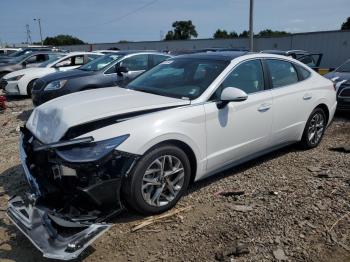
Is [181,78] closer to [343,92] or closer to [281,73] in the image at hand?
[281,73]

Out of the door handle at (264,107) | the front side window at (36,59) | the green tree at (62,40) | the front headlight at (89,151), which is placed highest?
the green tree at (62,40)

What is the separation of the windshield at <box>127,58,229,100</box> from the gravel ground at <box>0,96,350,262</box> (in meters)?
1.20

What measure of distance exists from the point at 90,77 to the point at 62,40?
93.2 meters

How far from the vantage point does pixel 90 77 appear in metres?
8.69

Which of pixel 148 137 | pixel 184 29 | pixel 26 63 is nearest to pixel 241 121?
pixel 148 137

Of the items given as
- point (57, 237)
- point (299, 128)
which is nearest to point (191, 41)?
point (299, 128)

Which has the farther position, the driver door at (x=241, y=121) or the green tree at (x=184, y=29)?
the green tree at (x=184, y=29)

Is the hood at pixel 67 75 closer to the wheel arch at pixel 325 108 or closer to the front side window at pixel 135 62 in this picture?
the front side window at pixel 135 62

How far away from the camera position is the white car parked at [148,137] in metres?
3.20

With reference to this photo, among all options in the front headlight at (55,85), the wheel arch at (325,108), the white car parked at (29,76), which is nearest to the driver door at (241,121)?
the wheel arch at (325,108)

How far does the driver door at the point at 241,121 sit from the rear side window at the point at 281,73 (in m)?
0.23

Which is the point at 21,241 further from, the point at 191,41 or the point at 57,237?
the point at 191,41

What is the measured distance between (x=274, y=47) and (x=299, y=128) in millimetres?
30529

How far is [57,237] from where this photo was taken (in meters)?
2.96
